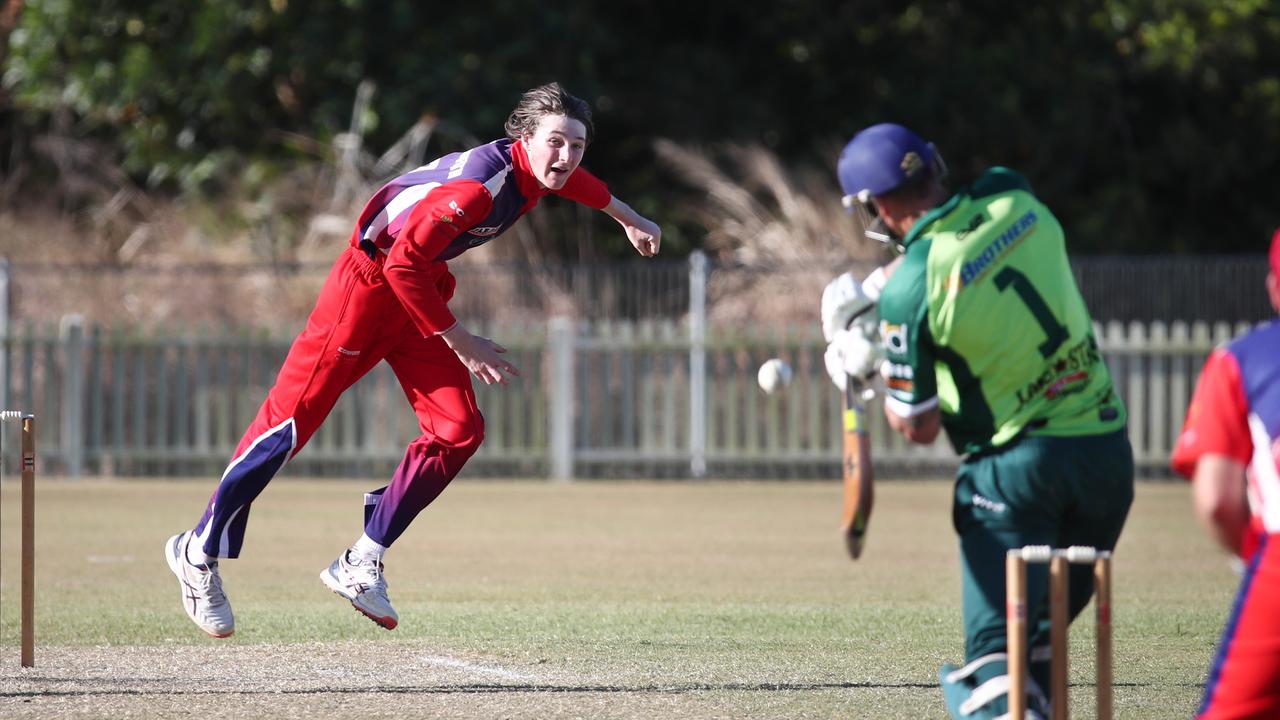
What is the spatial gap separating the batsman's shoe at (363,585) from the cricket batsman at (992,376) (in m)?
2.80

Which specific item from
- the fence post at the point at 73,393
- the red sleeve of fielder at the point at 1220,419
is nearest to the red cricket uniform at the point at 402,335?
the red sleeve of fielder at the point at 1220,419

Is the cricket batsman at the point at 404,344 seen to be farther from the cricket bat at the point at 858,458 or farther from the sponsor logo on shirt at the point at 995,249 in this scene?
the sponsor logo on shirt at the point at 995,249

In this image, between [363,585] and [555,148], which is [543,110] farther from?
[363,585]

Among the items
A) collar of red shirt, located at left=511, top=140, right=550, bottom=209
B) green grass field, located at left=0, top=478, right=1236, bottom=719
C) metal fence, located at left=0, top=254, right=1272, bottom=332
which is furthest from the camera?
metal fence, located at left=0, top=254, right=1272, bottom=332

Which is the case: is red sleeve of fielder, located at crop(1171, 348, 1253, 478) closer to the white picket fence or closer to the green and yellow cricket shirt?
the green and yellow cricket shirt

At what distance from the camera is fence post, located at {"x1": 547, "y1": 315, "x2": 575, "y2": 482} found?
1698 cm

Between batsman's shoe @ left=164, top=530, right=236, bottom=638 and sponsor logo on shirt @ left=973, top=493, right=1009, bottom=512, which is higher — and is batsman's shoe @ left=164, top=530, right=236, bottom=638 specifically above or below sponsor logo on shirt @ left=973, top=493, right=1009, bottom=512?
below

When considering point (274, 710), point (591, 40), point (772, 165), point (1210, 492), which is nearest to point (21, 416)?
point (274, 710)

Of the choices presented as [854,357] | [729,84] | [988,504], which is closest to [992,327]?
[854,357]

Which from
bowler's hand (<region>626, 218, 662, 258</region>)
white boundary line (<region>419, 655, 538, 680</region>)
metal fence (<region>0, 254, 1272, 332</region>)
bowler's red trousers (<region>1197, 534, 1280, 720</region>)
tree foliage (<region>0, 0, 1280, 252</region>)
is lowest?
white boundary line (<region>419, 655, 538, 680</region>)

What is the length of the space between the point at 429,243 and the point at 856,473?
2.31 metres

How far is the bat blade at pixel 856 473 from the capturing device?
186 inches

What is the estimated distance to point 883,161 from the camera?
4734mm

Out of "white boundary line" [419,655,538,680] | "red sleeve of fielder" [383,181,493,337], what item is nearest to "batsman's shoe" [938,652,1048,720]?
"white boundary line" [419,655,538,680]
